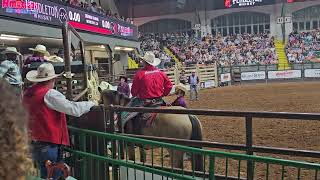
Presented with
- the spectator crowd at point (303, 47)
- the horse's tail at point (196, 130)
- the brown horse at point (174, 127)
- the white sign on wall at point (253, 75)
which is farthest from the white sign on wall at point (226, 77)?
the horse's tail at point (196, 130)

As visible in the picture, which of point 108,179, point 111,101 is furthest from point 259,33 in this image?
point 108,179

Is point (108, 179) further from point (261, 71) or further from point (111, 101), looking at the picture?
point (261, 71)

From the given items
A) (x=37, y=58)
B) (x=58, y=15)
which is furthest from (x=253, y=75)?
(x=37, y=58)

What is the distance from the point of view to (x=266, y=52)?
44.1 meters

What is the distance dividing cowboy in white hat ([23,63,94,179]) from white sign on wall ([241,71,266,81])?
33470 mm

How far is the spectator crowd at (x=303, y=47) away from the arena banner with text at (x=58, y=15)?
19056mm

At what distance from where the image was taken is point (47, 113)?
187 inches

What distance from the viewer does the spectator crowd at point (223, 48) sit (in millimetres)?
43750

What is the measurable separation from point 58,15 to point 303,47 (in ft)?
99.5

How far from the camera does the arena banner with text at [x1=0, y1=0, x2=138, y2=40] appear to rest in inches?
647

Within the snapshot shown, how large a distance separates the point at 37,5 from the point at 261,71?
76.5 feet

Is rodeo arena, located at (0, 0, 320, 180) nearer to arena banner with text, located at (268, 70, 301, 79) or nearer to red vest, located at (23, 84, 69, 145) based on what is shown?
red vest, located at (23, 84, 69, 145)

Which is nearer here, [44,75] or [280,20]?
[44,75]

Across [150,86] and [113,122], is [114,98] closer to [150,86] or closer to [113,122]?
[150,86]
